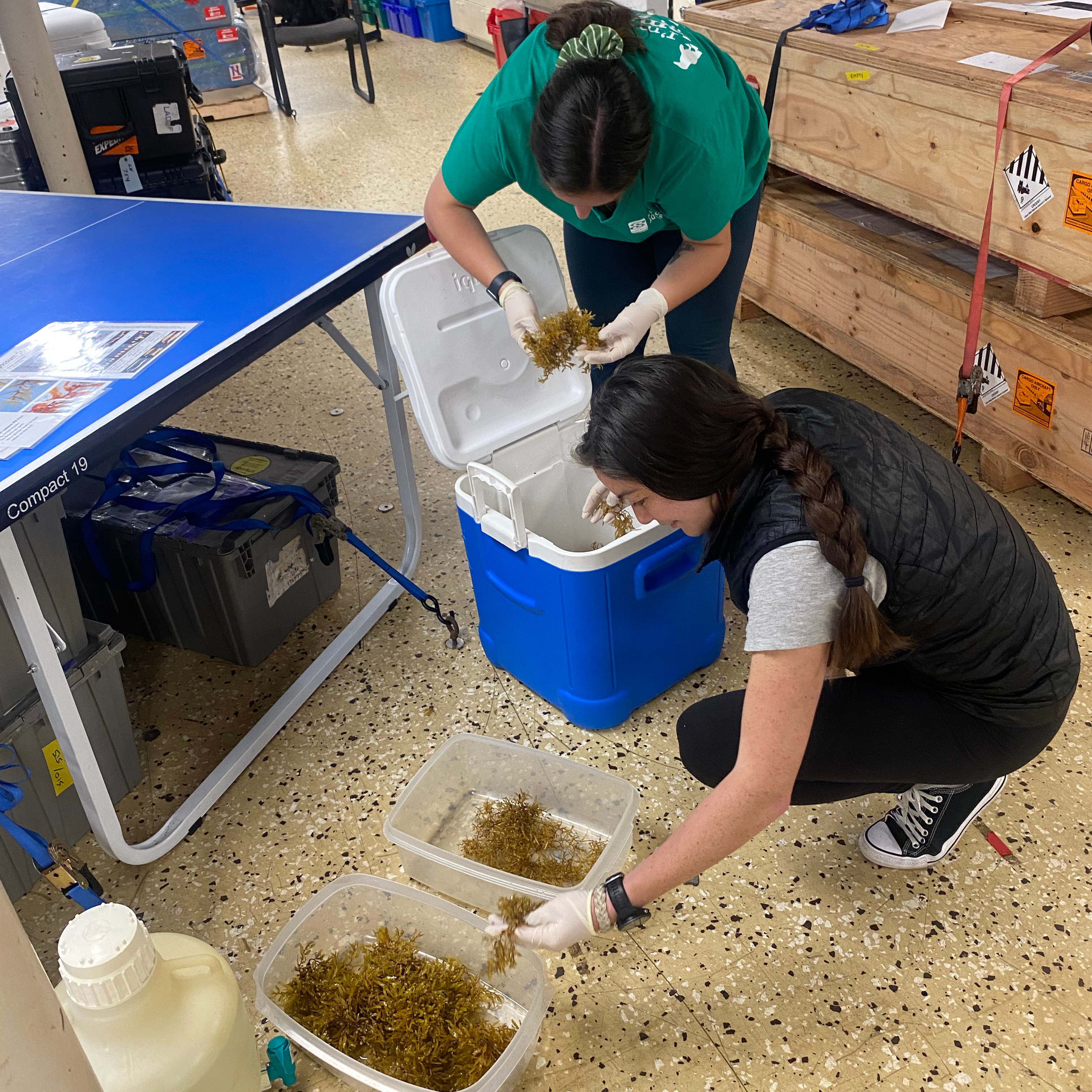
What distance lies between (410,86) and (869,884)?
240 inches

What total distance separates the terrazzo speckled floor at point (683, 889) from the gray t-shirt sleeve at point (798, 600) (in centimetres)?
67

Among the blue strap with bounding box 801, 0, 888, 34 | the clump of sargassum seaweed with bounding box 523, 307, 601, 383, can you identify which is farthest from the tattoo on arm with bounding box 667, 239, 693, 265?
the blue strap with bounding box 801, 0, 888, 34

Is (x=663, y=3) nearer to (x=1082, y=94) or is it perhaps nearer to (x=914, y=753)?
(x=1082, y=94)

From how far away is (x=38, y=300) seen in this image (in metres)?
1.82

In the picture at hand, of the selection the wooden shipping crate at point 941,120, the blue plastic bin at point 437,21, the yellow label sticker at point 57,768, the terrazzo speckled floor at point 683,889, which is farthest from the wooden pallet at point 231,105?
the yellow label sticker at point 57,768

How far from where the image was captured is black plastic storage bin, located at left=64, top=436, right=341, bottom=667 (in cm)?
199

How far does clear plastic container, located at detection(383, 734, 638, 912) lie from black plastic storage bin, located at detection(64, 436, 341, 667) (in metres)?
0.56

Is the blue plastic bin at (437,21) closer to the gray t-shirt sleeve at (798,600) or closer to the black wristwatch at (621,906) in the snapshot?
the gray t-shirt sleeve at (798,600)

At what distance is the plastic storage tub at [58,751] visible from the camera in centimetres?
158

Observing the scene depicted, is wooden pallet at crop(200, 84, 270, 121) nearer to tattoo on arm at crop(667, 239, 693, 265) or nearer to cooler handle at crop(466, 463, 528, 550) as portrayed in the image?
tattoo on arm at crop(667, 239, 693, 265)

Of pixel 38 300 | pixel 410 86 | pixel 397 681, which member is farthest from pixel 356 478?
pixel 410 86

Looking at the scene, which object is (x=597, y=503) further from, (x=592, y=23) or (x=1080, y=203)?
(x=1080, y=203)

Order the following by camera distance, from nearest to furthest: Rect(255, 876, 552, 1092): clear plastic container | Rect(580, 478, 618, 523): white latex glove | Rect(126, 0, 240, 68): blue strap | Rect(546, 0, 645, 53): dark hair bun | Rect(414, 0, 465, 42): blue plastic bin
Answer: Rect(255, 876, 552, 1092): clear plastic container
Rect(546, 0, 645, 53): dark hair bun
Rect(580, 478, 618, 523): white latex glove
Rect(126, 0, 240, 68): blue strap
Rect(414, 0, 465, 42): blue plastic bin

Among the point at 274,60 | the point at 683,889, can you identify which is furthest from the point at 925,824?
the point at 274,60
